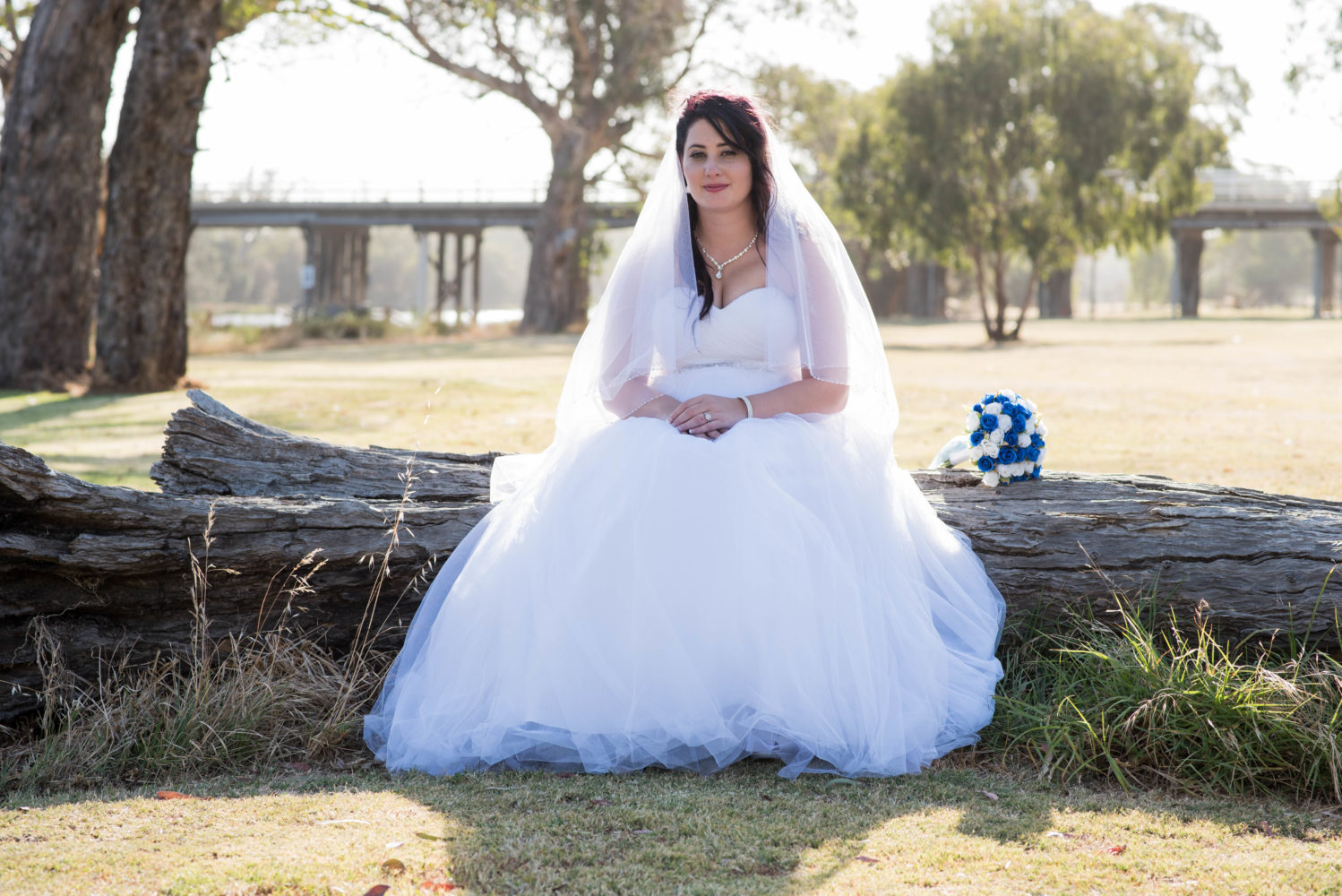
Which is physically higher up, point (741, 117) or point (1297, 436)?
point (741, 117)

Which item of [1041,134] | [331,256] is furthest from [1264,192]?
[331,256]

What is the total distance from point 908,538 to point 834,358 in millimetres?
735

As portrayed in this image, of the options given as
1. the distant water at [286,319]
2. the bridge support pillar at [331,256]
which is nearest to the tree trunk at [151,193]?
the distant water at [286,319]

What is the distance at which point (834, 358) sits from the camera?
4152mm

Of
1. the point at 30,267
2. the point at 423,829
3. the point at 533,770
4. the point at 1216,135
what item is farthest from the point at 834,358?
the point at 1216,135

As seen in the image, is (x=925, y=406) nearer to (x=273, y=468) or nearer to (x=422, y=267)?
(x=273, y=468)

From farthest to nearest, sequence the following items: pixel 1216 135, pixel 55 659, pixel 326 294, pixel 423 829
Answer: pixel 326 294 → pixel 1216 135 → pixel 55 659 → pixel 423 829

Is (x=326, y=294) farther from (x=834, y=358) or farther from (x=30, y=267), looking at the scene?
(x=834, y=358)

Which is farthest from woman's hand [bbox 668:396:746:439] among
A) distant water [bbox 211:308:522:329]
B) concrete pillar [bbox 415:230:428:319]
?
concrete pillar [bbox 415:230:428:319]

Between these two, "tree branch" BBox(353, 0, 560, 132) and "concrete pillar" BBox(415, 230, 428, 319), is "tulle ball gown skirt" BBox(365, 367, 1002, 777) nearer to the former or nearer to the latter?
"tree branch" BBox(353, 0, 560, 132)

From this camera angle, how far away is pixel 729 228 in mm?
4371

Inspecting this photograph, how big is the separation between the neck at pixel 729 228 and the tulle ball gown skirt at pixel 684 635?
99cm

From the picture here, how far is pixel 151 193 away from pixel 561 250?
21.2 m

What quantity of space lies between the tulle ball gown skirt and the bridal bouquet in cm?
105
